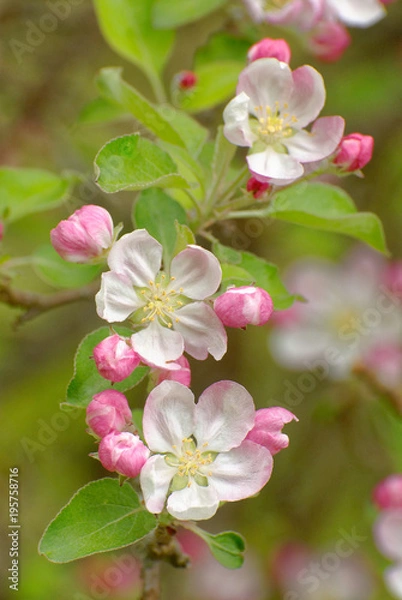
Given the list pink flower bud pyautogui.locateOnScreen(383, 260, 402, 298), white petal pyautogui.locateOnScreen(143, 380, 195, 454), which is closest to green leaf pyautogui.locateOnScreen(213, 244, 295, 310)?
white petal pyautogui.locateOnScreen(143, 380, 195, 454)

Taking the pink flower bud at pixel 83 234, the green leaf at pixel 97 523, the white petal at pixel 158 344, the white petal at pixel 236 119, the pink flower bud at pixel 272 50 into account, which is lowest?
the green leaf at pixel 97 523

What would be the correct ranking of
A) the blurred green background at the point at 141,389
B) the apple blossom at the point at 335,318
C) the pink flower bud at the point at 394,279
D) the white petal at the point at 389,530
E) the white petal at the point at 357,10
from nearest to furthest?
the white petal at the point at 357,10
the white petal at the point at 389,530
the pink flower bud at the point at 394,279
the blurred green background at the point at 141,389
the apple blossom at the point at 335,318

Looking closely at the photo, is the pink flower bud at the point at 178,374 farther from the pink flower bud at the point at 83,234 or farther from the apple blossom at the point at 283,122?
the apple blossom at the point at 283,122

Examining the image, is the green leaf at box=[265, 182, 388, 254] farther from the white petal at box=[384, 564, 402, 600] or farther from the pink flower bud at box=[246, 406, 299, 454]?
the white petal at box=[384, 564, 402, 600]

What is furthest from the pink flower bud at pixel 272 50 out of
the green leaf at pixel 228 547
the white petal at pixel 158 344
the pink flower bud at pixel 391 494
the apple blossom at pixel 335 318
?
the apple blossom at pixel 335 318

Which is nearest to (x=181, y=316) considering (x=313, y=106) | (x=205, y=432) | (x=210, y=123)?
(x=205, y=432)

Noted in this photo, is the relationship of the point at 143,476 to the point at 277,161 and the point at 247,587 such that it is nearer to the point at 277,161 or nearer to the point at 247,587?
the point at 277,161
